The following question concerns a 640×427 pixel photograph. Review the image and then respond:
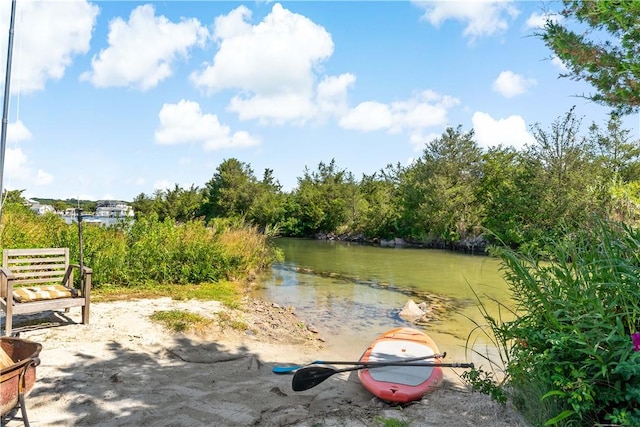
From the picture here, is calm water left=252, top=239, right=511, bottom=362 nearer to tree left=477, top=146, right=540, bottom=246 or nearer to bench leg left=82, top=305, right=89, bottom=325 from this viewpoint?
bench leg left=82, top=305, right=89, bottom=325

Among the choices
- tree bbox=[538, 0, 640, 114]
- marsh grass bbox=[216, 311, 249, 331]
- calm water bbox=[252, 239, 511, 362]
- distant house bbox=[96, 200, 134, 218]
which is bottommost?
calm water bbox=[252, 239, 511, 362]

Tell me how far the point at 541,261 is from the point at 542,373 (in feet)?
3.60

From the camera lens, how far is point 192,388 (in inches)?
166

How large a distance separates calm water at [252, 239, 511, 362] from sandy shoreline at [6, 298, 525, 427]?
1.12m

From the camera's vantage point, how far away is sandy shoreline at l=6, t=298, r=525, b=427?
11.2 ft

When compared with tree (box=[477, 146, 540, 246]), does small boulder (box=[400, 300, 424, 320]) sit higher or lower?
lower

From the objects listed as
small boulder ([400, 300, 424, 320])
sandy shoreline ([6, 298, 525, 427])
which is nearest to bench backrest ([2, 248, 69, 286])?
sandy shoreline ([6, 298, 525, 427])

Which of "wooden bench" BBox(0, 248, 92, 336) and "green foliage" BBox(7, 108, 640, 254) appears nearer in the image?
"wooden bench" BBox(0, 248, 92, 336)

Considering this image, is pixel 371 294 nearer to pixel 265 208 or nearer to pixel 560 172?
pixel 560 172

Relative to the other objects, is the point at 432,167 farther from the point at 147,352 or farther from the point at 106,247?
the point at 147,352

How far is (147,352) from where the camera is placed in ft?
17.2

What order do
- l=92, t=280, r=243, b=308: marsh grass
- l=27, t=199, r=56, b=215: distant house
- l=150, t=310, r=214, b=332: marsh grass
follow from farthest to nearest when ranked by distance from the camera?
1. l=27, t=199, r=56, b=215: distant house
2. l=92, t=280, r=243, b=308: marsh grass
3. l=150, t=310, r=214, b=332: marsh grass

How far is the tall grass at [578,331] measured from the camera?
7.95 feet

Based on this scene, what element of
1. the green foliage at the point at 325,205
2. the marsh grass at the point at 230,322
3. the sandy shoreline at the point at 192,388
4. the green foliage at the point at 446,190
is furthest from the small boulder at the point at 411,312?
the green foliage at the point at 325,205
